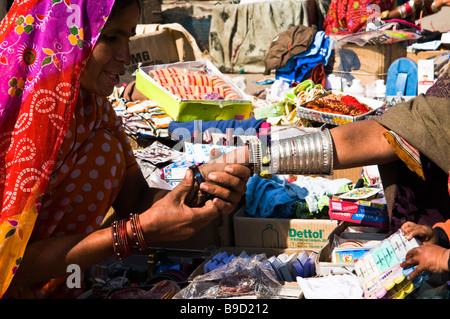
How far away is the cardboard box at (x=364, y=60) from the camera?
5.77 meters

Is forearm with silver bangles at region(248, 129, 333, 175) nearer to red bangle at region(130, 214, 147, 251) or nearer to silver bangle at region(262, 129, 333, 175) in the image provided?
silver bangle at region(262, 129, 333, 175)

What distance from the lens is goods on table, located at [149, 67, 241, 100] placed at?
455cm

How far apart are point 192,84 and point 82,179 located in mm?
2960

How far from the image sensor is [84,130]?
2012 mm

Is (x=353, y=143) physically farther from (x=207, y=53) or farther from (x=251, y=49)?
(x=207, y=53)

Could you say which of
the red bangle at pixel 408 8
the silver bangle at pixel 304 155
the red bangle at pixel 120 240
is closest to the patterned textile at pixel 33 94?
the red bangle at pixel 120 240

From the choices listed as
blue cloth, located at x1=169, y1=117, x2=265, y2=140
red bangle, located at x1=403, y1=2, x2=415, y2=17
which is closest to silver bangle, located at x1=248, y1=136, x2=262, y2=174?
blue cloth, located at x1=169, y1=117, x2=265, y2=140

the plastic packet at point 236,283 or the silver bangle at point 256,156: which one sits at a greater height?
the silver bangle at point 256,156

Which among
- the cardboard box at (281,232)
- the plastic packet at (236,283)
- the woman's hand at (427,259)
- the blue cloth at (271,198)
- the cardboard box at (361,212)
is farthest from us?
the blue cloth at (271,198)

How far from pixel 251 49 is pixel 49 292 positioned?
7526 millimetres

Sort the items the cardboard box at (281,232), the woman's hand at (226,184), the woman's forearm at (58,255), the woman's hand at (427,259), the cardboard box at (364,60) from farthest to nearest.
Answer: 1. the cardboard box at (364,60)
2. the cardboard box at (281,232)
3. the woman's hand at (226,184)
4. the woman's forearm at (58,255)
5. the woman's hand at (427,259)

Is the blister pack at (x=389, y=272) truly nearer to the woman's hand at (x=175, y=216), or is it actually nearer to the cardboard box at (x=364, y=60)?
the woman's hand at (x=175, y=216)
